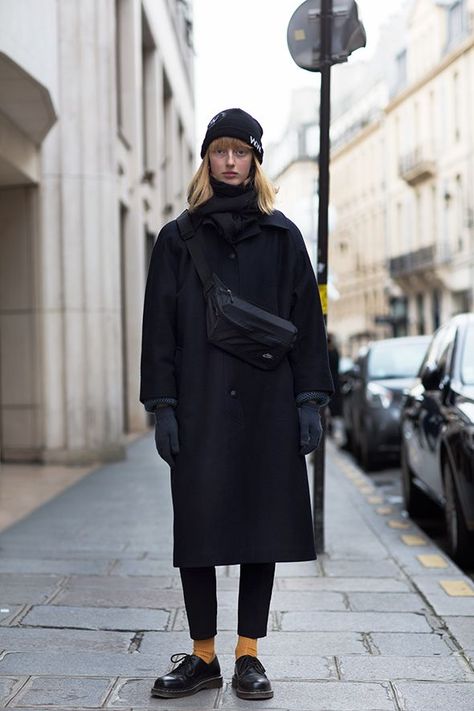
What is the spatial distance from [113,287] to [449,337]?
6.11 metres

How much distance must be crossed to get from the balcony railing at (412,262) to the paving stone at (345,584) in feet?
146

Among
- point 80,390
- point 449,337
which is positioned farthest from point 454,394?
point 80,390

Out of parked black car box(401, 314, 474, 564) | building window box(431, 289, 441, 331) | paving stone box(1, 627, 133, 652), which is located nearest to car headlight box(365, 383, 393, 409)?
parked black car box(401, 314, 474, 564)

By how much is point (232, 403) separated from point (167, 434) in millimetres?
250

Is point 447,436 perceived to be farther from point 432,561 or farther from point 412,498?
point 412,498

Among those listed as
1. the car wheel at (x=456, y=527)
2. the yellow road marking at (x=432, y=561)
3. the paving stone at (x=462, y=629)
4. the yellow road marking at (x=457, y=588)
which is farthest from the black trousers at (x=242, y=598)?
the car wheel at (x=456, y=527)

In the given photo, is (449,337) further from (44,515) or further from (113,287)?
(113,287)

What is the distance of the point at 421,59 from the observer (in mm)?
53906

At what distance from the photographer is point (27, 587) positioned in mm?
6344

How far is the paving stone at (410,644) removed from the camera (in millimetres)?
5016

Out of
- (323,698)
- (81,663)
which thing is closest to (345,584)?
(81,663)

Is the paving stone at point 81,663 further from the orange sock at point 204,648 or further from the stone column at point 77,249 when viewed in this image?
the stone column at point 77,249

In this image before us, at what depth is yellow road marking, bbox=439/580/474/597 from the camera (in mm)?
6309

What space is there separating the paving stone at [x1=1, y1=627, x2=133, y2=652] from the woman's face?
77.9 inches
